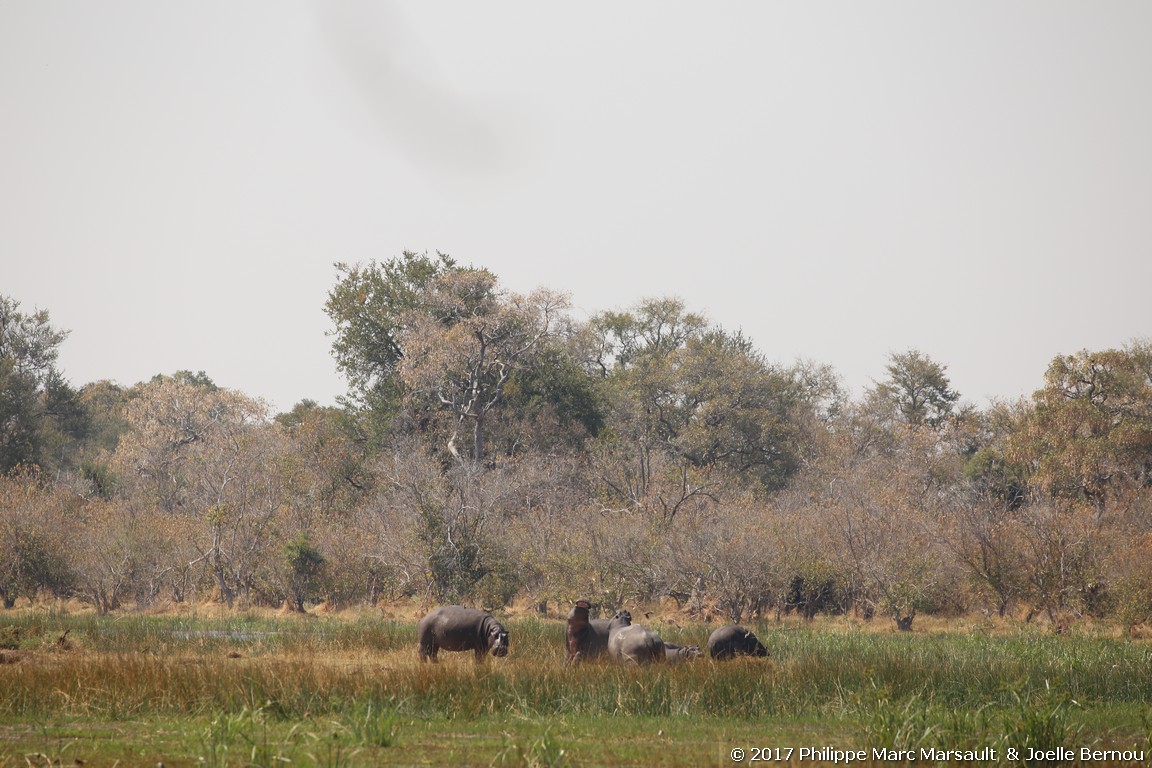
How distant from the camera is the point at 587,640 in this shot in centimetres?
1983

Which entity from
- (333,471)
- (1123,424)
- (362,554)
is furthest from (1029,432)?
(333,471)

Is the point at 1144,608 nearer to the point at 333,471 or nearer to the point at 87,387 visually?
the point at 333,471

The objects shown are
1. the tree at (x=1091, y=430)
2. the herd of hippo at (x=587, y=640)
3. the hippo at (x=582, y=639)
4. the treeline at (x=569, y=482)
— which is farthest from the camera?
the tree at (x=1091, y=430)

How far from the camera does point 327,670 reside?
16047 millimetres

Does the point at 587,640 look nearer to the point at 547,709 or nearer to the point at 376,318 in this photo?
the point at 547,709

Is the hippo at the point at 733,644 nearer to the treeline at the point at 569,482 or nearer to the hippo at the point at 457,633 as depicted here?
the hippo at the point at 457,633

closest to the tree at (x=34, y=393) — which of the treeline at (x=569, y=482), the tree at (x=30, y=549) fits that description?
the treeline at (x=569, y=482)

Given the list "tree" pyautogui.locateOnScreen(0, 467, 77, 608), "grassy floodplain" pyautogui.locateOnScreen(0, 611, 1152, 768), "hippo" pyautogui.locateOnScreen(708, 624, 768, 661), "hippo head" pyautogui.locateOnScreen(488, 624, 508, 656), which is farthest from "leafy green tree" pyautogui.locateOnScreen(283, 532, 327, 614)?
"hippo" pyautogui.locateOnScreen(708, 624, 768, 661)

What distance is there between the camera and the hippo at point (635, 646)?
18734mm

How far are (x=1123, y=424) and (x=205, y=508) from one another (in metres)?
38.3

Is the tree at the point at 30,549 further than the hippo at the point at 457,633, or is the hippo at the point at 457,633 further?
the tree at the point at 30,549

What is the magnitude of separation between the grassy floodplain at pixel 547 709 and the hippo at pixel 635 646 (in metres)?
1.27


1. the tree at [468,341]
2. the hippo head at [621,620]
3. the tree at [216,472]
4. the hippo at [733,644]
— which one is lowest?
the hippo at [733,644]

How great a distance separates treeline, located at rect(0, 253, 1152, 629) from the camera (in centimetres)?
3528
